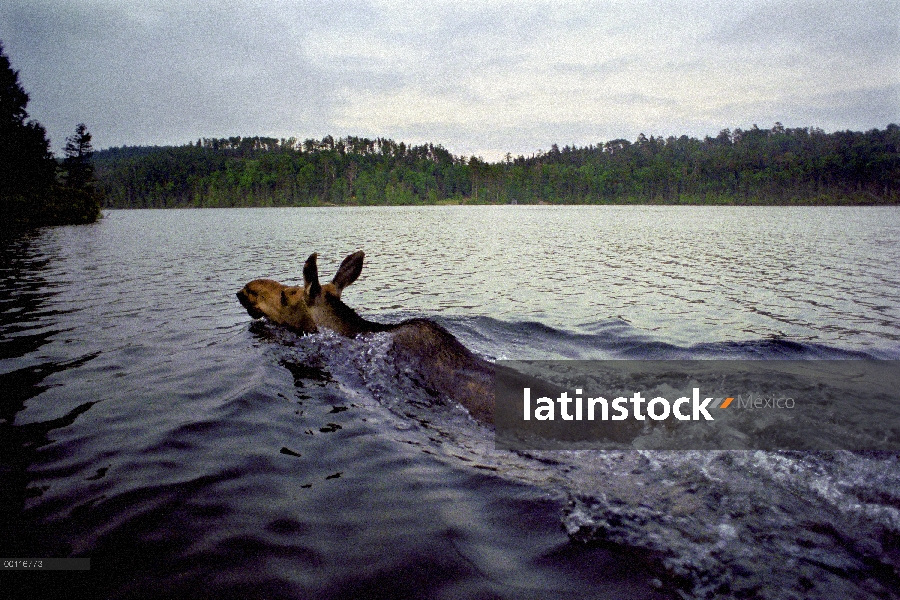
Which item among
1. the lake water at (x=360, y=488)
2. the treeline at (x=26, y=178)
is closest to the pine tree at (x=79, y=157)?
the treeline at (x=26, y=178)

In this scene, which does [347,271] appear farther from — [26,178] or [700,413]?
[26,178]

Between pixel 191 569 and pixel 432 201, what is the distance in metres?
190

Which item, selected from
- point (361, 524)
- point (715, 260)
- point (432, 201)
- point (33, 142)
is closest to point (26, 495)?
point (361, 524)

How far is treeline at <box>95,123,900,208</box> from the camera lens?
13938 cm

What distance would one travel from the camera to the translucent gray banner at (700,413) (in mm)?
4523

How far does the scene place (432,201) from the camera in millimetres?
188875

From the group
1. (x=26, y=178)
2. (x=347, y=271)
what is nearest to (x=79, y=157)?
(x=26, y=178)

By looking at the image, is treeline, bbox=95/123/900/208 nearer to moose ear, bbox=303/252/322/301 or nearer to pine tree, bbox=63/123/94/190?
pine tree, bbox=63/123/94/190

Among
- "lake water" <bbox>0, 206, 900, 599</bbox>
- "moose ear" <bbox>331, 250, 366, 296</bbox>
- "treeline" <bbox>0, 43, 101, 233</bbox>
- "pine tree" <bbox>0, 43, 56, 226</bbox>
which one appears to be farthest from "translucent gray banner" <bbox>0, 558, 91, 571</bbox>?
"pine tree" <bbox>0, 43, 56, 226</bbox>

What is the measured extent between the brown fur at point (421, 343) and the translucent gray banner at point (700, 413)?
25cm

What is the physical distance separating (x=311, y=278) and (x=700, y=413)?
15.6ft

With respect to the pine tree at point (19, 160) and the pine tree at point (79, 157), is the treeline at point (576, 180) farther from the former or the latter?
the pine tree at point (19, 160)

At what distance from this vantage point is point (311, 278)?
6.11 meters

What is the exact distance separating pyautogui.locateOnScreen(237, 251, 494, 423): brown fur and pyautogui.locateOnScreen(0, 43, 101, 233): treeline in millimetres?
44322
